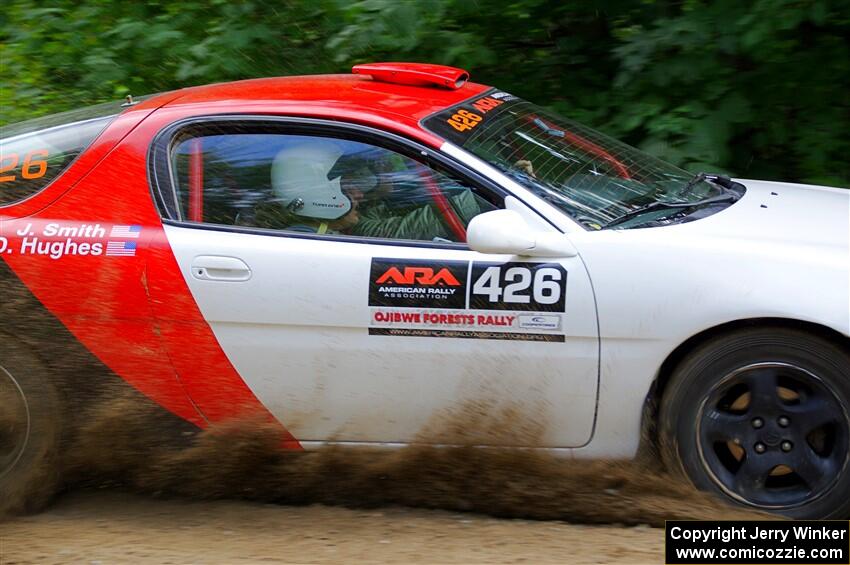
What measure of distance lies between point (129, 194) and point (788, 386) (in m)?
2.57

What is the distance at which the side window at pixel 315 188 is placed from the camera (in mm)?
3939

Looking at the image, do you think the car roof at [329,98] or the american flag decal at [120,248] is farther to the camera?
the car roof at [329,98]

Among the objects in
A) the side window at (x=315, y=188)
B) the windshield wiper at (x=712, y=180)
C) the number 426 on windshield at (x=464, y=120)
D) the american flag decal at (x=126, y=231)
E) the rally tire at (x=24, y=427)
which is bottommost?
the rally tire at (x=24, y=427)

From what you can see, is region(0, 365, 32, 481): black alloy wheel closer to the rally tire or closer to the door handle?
the rally tire

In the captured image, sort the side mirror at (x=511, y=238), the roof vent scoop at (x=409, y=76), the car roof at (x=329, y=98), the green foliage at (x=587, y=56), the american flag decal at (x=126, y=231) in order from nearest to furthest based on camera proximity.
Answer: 1. the side mirror at (x=511, y=238)
2. the american flag decal at (x=126, y=231)
3. the car roof at (x=329, y=98)
4. the roof vent scoop at (x=409, y=76)
5. the green foliage at (x=587, y=56)

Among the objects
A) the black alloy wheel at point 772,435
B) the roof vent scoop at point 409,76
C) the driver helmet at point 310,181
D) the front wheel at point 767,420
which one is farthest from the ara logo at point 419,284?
the roof vent scoop at point 409,76

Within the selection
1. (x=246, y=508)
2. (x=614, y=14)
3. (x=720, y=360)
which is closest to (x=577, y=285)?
(x=720, y=360)

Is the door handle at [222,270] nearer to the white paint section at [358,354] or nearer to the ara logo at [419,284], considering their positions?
the white paint section at [358,354]

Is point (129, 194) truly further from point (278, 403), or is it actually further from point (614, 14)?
point (614, 14)

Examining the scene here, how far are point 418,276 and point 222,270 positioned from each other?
74 cm

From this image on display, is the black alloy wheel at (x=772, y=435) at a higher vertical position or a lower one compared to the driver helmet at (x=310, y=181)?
lower

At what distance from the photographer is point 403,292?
12.4 feet

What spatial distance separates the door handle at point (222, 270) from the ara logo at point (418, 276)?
0.51 metres

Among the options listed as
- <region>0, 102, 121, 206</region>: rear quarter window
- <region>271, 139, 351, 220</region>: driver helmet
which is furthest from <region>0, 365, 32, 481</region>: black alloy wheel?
<region>271, 139, 351, 220</region>: driver helmet
